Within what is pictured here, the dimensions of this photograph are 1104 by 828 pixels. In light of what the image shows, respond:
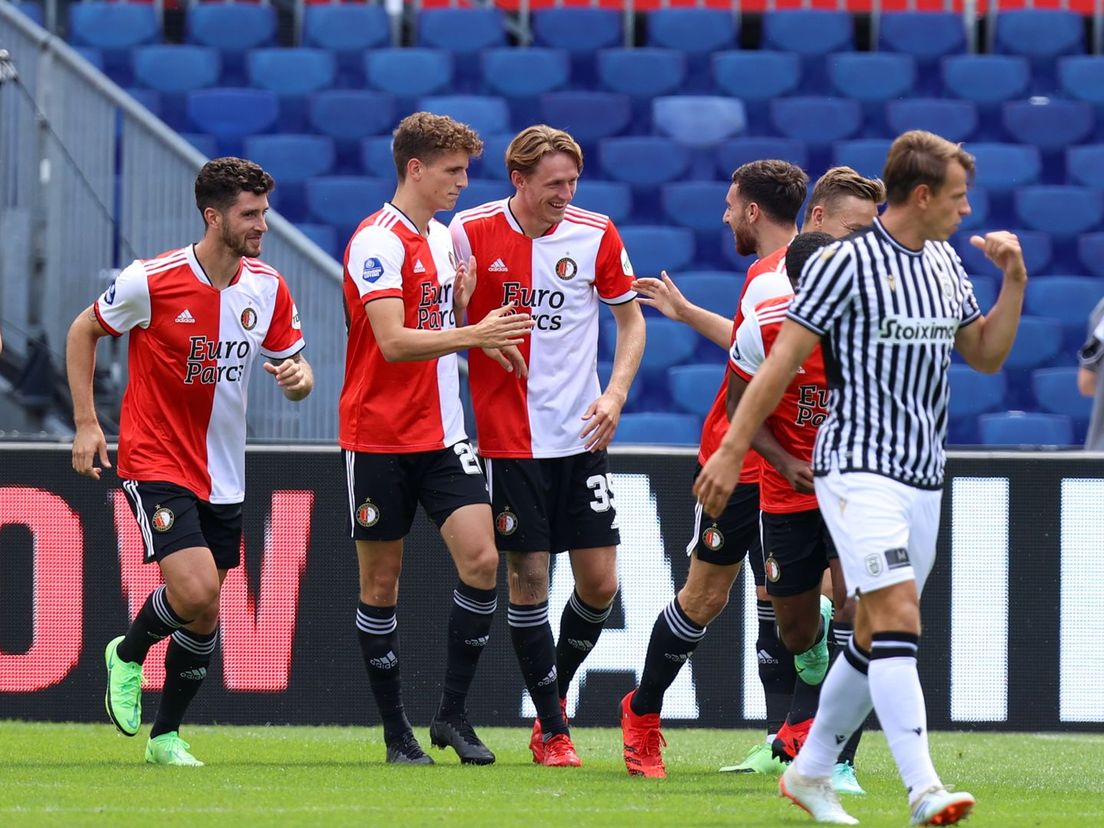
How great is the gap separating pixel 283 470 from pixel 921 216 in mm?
4102

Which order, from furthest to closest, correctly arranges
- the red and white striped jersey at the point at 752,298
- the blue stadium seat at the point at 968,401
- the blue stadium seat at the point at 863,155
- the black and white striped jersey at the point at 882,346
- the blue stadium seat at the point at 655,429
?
the blue stadium seat at the point at 863,155 < the blue stadium seat at the point at 968,401 < the blue stadium seat at the point at 655,429 < the red and white striped jersey at the point at 752,298 < the black and white striped jersey at the point at 882,346

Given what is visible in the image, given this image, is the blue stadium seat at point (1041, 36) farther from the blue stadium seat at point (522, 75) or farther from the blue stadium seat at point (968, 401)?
the blue stadium seat at point (522, 75)

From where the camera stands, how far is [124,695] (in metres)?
6.41

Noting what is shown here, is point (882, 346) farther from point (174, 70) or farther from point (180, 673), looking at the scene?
point (174, 70)

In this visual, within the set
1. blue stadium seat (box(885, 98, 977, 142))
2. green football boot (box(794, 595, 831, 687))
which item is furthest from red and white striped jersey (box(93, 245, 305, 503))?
blue stadium seat (box(885, 98, 977, 142))

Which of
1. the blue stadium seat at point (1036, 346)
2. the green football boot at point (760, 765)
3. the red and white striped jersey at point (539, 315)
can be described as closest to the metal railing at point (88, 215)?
the red and white striped jersey at point (539, 315)

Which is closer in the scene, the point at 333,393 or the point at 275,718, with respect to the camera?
the point at 275,718

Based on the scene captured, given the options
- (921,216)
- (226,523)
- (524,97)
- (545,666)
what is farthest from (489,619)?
(524,97)

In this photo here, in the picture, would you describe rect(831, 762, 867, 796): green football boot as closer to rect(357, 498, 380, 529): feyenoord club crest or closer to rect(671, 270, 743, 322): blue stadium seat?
rect(357, 498, 380, 529): feyenoord club crest

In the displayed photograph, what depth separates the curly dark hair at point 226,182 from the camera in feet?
21.1

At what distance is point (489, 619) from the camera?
255 inches

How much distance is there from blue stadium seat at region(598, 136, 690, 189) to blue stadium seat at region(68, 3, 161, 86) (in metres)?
3.70

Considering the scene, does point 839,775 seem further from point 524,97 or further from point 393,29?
point 393,29

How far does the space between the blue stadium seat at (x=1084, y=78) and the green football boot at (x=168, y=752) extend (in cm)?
920
